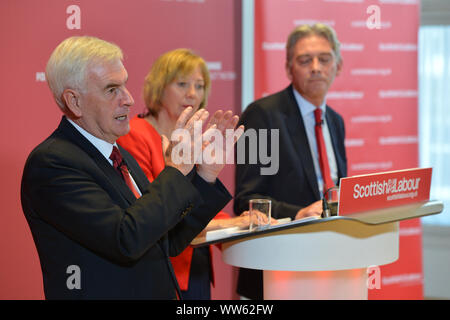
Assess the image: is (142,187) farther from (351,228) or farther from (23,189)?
(351,228)

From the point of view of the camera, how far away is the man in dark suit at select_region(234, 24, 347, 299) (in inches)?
112

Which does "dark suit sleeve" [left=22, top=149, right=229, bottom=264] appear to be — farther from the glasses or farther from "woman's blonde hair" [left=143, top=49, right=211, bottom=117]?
the glasses

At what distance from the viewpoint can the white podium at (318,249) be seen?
195 centimetres

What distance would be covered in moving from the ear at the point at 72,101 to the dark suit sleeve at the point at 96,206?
0.20 meters

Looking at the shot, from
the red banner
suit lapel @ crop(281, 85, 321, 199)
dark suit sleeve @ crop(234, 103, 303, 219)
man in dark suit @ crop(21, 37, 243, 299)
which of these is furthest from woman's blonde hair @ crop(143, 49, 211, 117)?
the red banner

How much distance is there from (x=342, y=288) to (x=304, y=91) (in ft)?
4.36

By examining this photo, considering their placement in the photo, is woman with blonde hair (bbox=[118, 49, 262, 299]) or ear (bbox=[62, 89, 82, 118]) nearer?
ear (bbox=[62, 89, 82, 118])

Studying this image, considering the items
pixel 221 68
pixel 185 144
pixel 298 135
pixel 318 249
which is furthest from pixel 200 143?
pixel 221 68

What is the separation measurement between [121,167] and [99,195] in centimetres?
26

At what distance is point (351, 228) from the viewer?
201 cm

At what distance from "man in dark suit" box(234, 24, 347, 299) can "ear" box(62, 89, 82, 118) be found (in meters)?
1.23

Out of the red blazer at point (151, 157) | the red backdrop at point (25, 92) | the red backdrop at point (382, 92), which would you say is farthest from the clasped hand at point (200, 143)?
the red backdrop at point (382, 92)

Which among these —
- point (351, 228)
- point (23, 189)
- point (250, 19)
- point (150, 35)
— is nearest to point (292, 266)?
point (351, 228)

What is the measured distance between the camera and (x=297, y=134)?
294 cm
